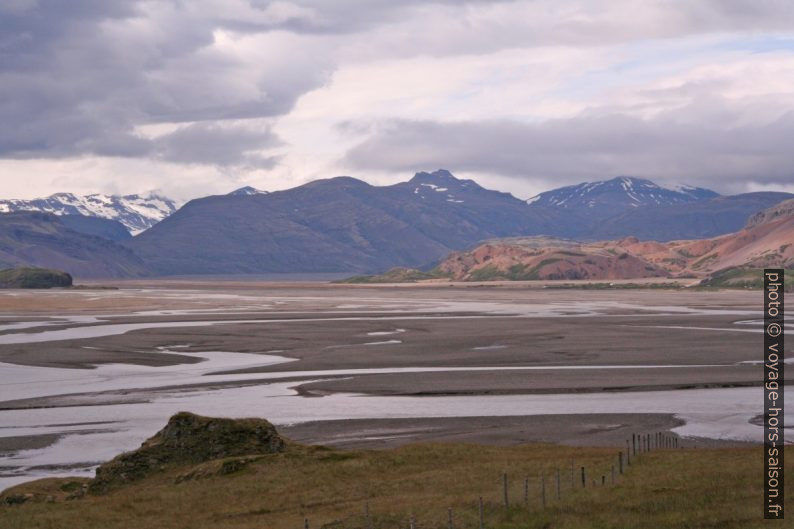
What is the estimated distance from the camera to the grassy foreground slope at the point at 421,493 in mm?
27609

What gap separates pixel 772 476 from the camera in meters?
29.5

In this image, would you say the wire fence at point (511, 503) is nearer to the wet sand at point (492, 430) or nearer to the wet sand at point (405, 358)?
the wet sand at point (492, 430)

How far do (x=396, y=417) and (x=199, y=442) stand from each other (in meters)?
13.7

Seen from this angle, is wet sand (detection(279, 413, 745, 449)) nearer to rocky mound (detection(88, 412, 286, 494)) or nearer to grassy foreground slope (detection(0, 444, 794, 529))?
grassy foreground slope (detection(0, 444, 794, 529))

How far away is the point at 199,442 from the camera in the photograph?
38.3 m

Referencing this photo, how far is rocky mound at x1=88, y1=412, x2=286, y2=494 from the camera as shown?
37000 mm

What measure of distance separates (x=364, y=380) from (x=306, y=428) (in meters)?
16.3

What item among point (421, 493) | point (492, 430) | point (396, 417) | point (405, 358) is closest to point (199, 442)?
point (421, 493)

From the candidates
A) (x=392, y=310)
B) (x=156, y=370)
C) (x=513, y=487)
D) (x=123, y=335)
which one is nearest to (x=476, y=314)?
(x=392, y=310)

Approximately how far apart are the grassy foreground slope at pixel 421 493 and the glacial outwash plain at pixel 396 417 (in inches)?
3.8

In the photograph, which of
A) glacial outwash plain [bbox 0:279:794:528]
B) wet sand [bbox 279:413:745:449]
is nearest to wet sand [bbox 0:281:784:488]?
wet sand [bbox 279:413:745:449]

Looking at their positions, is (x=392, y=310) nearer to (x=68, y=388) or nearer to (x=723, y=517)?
(x=68, y=388)

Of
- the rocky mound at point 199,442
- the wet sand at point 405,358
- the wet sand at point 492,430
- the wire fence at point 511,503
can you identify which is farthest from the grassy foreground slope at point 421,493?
the wet sand at point 405,358

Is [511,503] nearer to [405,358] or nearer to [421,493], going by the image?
[421,493]
